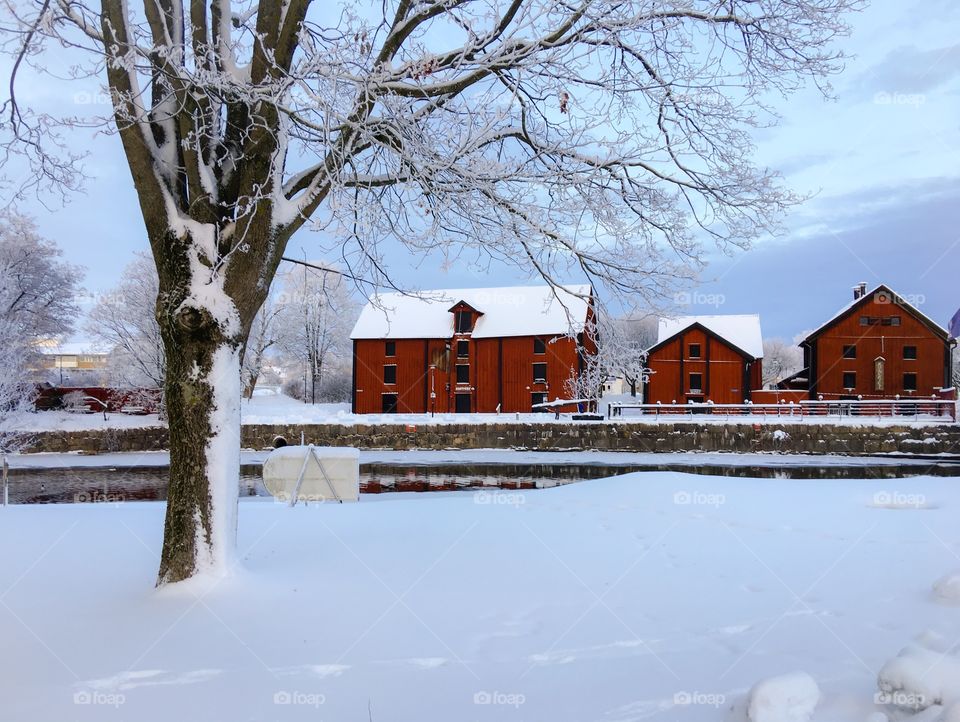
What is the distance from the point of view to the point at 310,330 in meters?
53.2

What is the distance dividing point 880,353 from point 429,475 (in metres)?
30.2

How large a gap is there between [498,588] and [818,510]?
186 inches

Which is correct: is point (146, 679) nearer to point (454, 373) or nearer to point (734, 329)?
point (454, 373)

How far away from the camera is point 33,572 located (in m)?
5.87

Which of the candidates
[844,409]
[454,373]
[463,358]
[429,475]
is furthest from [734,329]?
[429,475]

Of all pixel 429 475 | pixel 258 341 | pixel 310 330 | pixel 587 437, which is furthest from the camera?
pixel 310 330

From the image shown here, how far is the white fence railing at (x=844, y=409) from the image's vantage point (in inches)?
1337

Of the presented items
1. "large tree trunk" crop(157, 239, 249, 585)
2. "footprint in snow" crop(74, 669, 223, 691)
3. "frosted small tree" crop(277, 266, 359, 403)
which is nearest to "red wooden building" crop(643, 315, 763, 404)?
"frosted small tree" crop(277, 266, 359, 403)

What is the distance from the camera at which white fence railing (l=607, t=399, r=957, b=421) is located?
111 ft

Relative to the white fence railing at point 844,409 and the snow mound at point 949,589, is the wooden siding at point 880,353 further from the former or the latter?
the snow mound at point 949,589

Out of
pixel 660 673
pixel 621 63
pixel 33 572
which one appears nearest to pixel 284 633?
pixel 660 673

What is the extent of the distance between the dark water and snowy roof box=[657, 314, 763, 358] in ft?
48.7

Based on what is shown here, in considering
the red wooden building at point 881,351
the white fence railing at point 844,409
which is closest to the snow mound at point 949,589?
the white fence railing at point 844,409

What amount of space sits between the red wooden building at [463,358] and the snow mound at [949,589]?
36.5 meters
